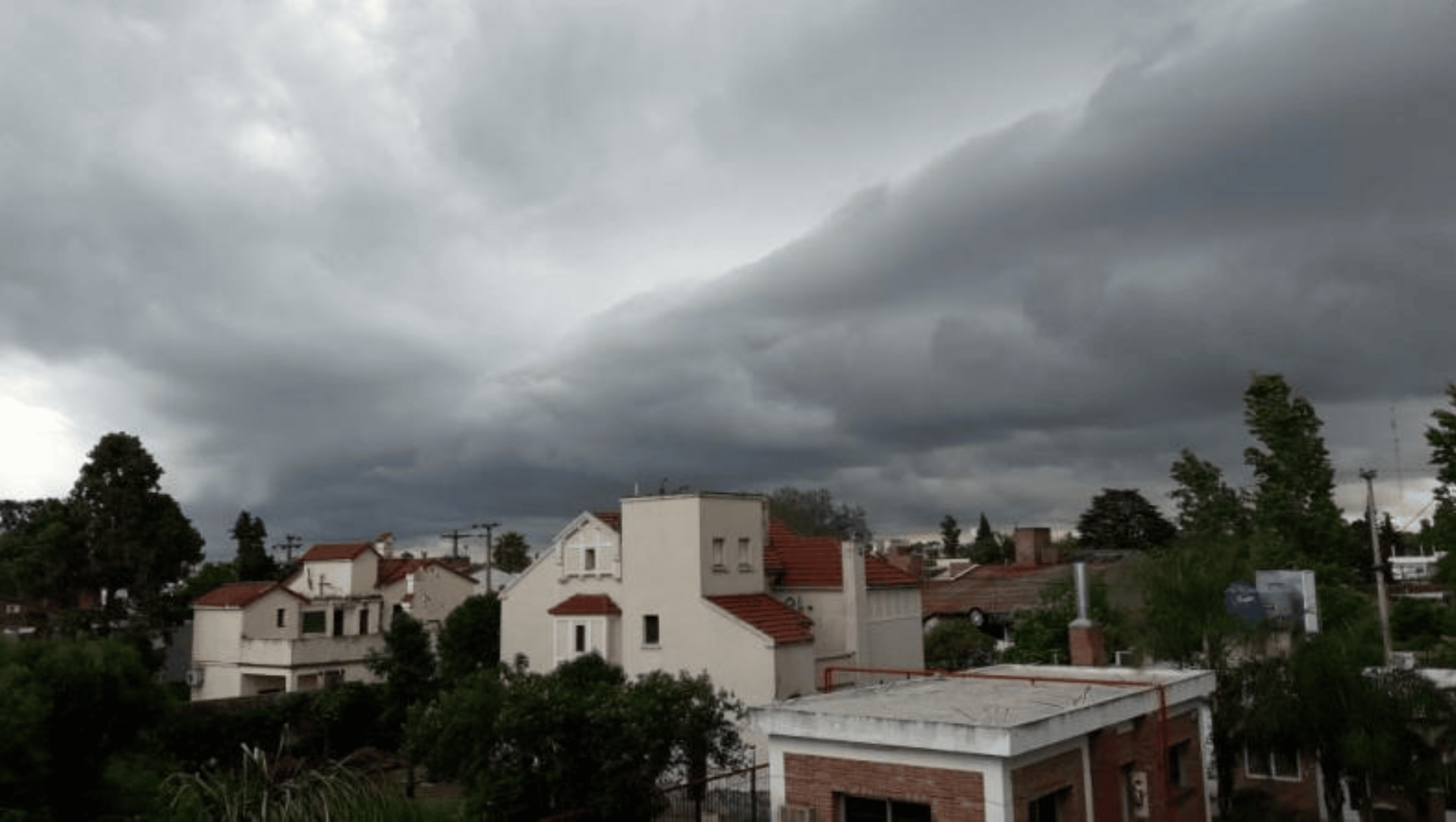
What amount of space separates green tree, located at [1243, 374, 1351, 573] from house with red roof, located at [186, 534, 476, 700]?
46.4 m

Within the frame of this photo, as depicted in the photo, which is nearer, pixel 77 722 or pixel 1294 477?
pixel 77 722

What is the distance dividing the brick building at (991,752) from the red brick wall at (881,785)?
0.02 metres

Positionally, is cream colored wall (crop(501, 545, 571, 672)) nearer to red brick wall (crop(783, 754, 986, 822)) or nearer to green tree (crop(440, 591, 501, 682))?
green tree (crop(440, 591, 501, 682))

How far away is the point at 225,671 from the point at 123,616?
20.1 ft

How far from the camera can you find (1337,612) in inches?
1454

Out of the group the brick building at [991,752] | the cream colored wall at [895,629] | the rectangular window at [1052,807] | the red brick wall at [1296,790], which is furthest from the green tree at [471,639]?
the rectangular window at [1052,807]

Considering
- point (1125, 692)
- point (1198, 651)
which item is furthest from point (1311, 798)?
point (1125, 692)

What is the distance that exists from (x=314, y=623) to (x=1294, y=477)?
5378 cm

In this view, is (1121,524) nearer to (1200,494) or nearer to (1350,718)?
(1200,494)

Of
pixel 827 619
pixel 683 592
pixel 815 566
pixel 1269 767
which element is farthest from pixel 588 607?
pixel 1269 767

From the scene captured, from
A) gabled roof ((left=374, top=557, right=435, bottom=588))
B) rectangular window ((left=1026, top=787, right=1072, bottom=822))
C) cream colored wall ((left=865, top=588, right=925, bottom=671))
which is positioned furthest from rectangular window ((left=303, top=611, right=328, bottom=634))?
rectangular window ((left=1026, top=787, right=1072, bottom=822))

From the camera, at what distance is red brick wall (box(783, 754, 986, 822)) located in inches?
591

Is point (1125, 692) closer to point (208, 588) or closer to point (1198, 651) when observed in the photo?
point (1198, 651)

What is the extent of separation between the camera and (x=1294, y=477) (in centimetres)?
5078
